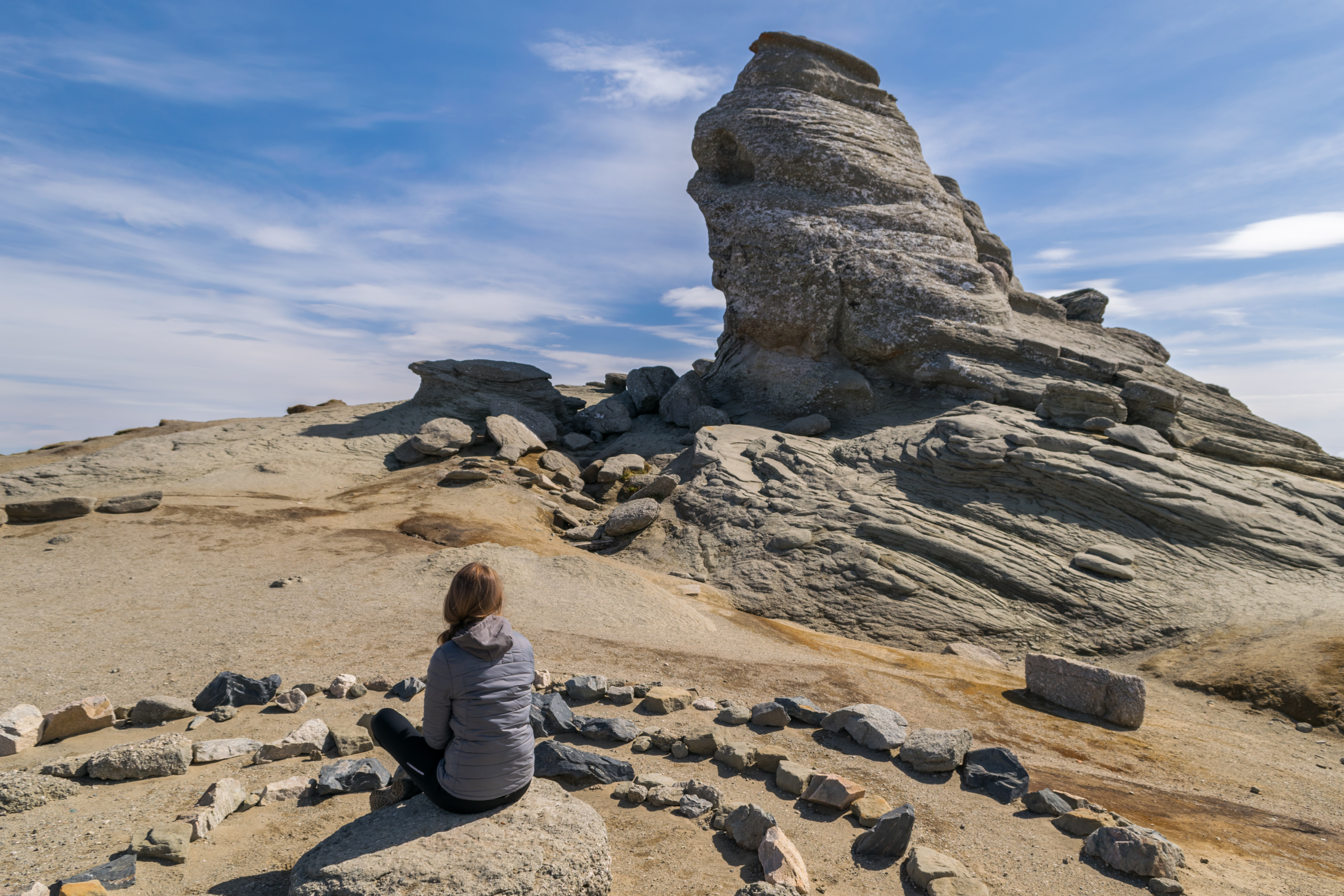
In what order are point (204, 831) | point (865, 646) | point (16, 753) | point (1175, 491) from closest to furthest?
point (204, 831)
point (16, 753)
point (865, 646)
point (1175, 491)

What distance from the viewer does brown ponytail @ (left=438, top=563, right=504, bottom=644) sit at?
3.84 m

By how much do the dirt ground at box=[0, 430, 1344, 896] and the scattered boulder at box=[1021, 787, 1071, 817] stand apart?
0.09 metres

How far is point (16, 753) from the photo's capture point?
513cm

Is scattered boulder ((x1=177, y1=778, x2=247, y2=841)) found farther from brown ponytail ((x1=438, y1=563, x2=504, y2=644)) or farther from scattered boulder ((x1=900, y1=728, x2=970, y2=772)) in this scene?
scattered boulder ((x1=900, y1=728, x2=970, y2=772))

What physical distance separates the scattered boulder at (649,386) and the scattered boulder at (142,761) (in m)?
17.0

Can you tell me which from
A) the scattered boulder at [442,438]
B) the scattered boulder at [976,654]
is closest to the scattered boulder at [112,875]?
the scattered boulder at [976,654]

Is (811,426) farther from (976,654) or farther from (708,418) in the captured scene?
(976,654)

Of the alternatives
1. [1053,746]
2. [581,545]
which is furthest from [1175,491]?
[581,545]

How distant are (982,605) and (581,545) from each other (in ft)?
24.4

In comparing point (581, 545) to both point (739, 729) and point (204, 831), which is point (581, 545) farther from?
point (204, 831)

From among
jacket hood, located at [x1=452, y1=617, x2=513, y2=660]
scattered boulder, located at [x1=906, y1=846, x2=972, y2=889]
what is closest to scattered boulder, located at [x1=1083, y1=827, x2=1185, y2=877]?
scattered boulder, located at [x1=906, y1=846, x2=972, y2=889]

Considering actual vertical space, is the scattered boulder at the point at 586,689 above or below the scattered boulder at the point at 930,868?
below

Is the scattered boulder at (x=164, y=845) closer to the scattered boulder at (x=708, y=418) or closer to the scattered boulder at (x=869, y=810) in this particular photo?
the scattered boulder at (x=869, y=810)

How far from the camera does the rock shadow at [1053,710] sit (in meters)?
7.58
